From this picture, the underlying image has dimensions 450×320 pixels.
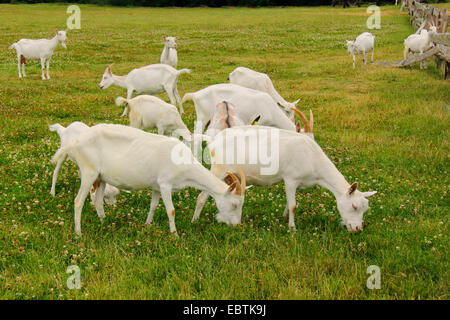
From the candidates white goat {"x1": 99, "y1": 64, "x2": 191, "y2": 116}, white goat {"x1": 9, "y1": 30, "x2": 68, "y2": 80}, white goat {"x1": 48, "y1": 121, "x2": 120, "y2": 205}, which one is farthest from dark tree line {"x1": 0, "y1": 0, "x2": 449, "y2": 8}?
white goat {"x1": 48, "y1": 121, "x2": 120, "y2": 205}

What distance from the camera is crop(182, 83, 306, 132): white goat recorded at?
33.5ft

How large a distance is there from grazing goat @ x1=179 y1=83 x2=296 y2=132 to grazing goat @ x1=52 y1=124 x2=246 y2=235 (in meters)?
3.82

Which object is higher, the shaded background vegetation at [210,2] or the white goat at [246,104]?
the shaded background vegetation at [210,2]

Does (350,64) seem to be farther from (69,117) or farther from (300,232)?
(300,232)

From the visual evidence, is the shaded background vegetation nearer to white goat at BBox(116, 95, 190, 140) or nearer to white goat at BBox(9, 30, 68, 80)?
white goat at BBox(9, 30, 68, 80)

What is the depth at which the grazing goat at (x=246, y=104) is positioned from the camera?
402 inches

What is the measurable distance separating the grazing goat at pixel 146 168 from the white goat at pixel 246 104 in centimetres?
383

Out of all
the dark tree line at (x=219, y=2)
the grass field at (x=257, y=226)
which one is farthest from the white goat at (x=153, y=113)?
the dark tree line at (x=219, y=2)

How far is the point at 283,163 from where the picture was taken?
6.99 metres

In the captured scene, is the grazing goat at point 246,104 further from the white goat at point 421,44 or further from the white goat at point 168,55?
the white goat at point 421,44

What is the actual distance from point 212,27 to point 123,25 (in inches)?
338

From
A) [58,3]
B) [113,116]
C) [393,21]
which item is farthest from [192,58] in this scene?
[58,3]

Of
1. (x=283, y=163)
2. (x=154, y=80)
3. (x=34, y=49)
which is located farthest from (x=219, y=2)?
(x=283, y=163)

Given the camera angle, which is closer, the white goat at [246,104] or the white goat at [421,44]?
the white goat at [246,104]
